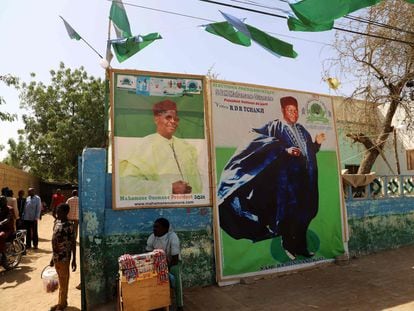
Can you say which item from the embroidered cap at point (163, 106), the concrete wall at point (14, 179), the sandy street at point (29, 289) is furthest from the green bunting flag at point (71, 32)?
the concrete wall at point (14, 179)

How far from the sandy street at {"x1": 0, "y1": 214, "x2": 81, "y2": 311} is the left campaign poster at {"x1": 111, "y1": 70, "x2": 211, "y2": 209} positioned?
1835 mm

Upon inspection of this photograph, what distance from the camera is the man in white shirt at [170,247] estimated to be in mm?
5270

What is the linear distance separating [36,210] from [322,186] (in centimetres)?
752

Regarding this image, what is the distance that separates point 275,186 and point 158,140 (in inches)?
96.0

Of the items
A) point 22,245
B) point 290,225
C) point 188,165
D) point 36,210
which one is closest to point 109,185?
point 188,165

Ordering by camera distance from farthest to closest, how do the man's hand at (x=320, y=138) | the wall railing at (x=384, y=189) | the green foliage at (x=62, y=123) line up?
the green foliage at (x=62, y=123) < the wall railing at (x=384, y=189) < the man's hand at (x=320, y=138)

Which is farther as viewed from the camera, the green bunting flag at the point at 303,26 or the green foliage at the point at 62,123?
the green foliage at the point at 62,123

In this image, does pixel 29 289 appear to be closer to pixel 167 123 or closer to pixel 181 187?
pixel 181 187

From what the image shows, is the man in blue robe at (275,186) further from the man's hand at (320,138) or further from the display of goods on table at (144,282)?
the display of goods on table at (144,282)

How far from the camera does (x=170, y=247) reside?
215 inches

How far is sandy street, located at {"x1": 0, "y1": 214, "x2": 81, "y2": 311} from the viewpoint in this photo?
5.95 m

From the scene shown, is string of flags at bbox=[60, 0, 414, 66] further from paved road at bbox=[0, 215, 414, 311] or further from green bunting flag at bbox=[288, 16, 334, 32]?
paved road at bbox=[0, 215, 414, 311]

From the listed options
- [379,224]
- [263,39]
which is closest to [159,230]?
[263,39]

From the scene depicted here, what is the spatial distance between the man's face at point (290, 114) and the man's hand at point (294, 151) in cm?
54
